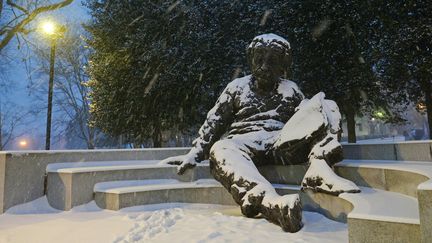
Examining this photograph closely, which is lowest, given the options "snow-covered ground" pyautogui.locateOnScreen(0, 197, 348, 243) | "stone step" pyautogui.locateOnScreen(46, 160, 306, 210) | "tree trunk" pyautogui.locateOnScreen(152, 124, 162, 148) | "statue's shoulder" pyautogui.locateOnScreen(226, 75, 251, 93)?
"snow-covered ground" pyautogui.locateOnScreen(0, 197, 348, 243)

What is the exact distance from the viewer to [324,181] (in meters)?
4.11

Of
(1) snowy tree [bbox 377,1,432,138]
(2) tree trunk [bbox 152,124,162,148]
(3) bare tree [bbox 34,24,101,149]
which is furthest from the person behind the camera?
(3) bare tree [bbox 34,24,101,149]

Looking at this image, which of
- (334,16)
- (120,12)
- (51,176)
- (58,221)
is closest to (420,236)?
(58,221)

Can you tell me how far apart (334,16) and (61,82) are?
64.6 feet

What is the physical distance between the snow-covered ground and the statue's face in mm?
1890

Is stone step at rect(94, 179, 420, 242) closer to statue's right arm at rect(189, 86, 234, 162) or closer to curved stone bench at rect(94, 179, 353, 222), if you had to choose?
curved stone bench at rect(94, 179, 353, 222)

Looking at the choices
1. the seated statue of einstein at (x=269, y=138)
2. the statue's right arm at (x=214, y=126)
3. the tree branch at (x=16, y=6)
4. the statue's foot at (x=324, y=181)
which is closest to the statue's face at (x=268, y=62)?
the seated statue of einstein at (x=269, y=138)

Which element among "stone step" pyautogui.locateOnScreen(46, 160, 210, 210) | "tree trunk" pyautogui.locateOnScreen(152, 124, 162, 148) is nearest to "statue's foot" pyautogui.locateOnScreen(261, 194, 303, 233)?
"stone step" pyautogui.locateOnScreen(46, 160, 210, 210)

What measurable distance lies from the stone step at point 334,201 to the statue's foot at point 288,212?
1.65 feet

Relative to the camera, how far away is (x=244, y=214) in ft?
13.9

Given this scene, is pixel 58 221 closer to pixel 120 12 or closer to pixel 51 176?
pixel 51 176

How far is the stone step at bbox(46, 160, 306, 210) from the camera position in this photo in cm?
532

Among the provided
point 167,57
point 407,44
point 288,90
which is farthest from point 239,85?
point 167,57

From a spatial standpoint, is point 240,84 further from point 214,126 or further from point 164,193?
point 164,193
